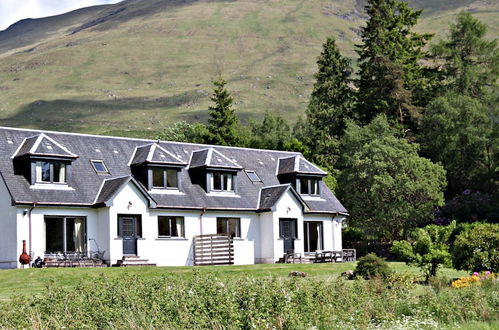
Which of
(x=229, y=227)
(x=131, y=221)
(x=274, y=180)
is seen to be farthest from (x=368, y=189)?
(x=131, y=221)

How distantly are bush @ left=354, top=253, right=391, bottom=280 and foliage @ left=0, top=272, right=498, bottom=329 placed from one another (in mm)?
6825

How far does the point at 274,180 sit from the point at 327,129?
86.8 feet

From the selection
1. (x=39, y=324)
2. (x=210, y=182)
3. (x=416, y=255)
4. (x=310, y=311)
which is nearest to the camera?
(x=39, y=324)

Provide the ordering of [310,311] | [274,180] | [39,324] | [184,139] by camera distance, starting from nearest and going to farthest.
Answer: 1. [39,324]
2. [310,311]
3. [274,180]
4. [184,139]

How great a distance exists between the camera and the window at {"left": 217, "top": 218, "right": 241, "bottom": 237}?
43.0 metres

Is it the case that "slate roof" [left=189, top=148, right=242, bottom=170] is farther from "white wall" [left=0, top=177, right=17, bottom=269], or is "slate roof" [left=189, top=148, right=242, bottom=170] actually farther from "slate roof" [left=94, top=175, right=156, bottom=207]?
"white wall" [left=0, top=177, right=17, bottom=269]

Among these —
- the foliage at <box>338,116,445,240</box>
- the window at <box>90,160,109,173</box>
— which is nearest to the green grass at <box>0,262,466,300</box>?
the window at <box>90,160,109,173</box>

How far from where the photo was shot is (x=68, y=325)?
16078mm

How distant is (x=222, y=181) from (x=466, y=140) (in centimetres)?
2551

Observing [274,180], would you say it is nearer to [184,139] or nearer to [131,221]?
[131,221]

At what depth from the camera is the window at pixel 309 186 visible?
1853 inches


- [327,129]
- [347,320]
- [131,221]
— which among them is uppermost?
[327,129]

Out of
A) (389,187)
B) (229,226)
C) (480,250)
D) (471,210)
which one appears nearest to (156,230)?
(229,226)

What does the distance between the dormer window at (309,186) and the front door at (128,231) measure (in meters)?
11.9
